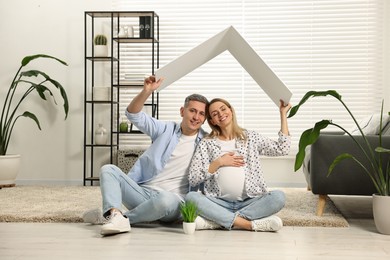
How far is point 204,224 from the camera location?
330 cm

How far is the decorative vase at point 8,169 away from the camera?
5695 mm

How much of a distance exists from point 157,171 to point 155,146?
0.46 feet

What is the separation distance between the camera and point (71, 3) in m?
6.36

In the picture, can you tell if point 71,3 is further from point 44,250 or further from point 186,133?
point 44,250

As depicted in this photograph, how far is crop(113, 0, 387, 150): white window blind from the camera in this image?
6152 mm

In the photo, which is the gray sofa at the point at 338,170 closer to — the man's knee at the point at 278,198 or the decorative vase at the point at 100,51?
the man's knee at the point at 278,198

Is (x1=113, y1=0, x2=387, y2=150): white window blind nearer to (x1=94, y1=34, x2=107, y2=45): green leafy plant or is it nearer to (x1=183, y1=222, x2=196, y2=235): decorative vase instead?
(x1=94, y1=34, x2=107, y2=45): green leafy plant

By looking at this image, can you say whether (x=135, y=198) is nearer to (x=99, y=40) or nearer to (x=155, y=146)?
(x=155, y=146)

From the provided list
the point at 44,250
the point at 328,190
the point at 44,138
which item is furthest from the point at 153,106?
the point at 44,250

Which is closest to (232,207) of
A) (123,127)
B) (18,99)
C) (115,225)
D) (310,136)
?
(310,136)

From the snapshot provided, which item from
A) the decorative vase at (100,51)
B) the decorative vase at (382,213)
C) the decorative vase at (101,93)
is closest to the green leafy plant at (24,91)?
the decorative vase at (101,93)

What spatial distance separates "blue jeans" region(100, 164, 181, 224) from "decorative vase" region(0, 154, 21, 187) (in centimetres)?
265

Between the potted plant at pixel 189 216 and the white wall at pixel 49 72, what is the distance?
11.0ft

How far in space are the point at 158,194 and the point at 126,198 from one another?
0.70 ft
